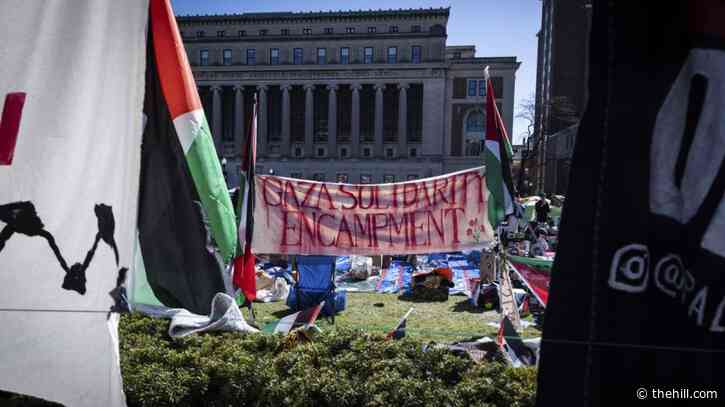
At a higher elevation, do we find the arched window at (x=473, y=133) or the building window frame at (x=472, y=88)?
the building window frame at (x=472, y=88)

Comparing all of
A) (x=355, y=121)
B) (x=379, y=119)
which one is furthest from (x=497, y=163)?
(x=355, y=121)

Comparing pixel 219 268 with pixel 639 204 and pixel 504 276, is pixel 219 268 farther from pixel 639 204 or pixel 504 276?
pixel 504 276

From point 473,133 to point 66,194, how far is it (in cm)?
5220

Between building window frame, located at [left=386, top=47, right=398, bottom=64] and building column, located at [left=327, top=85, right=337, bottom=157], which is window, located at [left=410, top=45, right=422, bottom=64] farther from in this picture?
building column, located at [left=327, top=85, right=337, bottom=157]

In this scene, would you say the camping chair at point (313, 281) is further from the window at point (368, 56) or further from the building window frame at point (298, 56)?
the building window frame at point (298, 56)

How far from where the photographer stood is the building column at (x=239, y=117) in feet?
177

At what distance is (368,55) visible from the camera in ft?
180

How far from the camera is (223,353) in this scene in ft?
14.1

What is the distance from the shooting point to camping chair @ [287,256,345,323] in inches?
370

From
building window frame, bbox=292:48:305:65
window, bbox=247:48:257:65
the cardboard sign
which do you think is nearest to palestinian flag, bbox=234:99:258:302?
the cardboard sign

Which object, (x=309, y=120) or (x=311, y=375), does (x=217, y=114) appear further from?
(x=311, y=375)

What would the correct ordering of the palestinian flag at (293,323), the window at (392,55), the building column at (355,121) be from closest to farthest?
the palestinian flag at (293,323)
the building column at (355,121)
the window at (392,55)

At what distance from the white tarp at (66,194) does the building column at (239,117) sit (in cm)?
5332

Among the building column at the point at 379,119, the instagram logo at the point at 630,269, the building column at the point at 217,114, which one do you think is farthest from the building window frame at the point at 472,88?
the instagram logo at the point at 630,269
